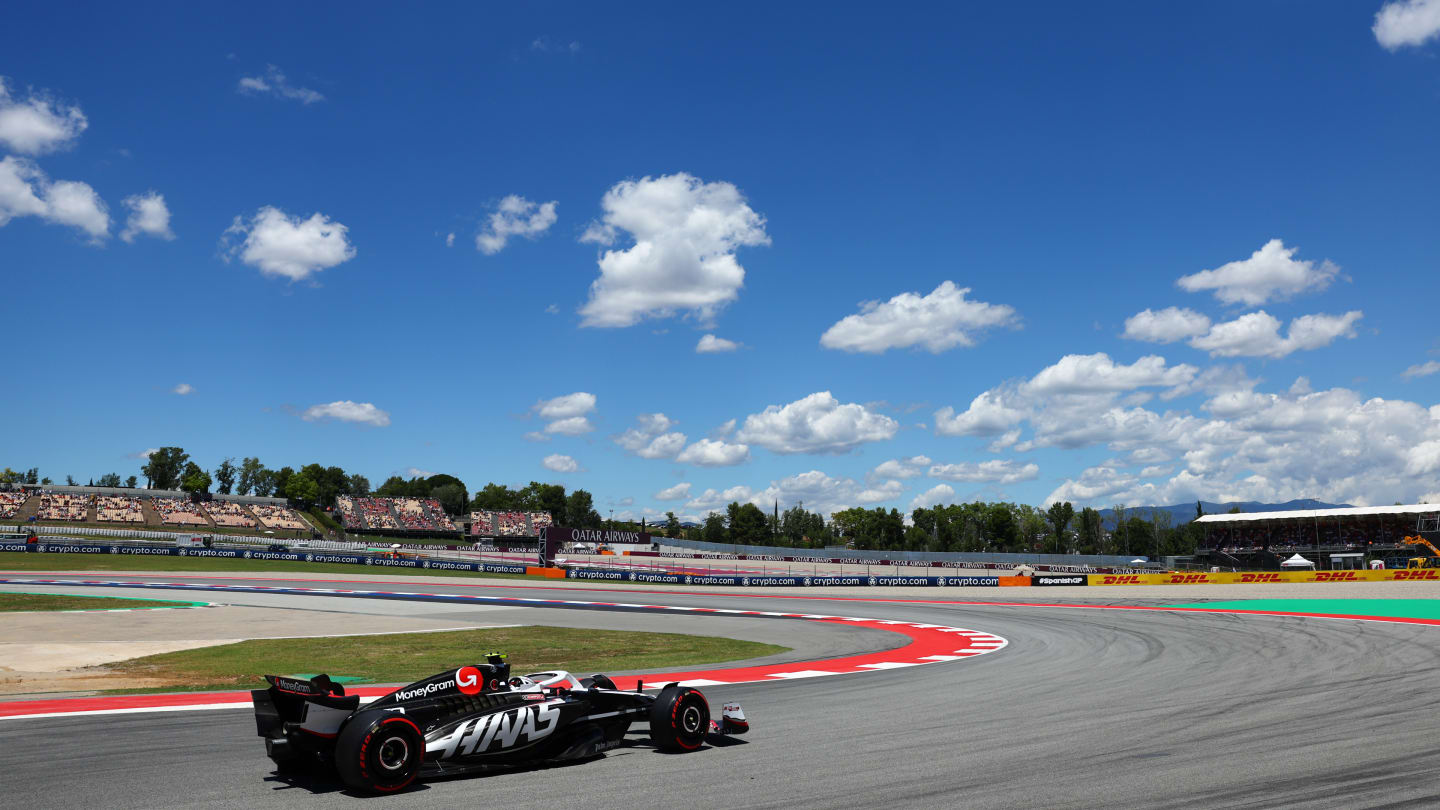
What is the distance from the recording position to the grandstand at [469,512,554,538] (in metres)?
149

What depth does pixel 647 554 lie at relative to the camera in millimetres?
91438

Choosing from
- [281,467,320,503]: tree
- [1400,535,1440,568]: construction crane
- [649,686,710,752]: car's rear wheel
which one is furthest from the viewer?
[281,467,320,503]: tree

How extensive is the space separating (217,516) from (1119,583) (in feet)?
369

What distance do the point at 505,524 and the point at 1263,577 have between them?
123345mm

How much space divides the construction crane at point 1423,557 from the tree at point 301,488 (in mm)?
186471

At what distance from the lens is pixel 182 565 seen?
55.7 metres

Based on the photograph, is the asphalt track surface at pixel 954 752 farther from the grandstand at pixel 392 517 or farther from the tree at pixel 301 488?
the tree at pixel 301 488

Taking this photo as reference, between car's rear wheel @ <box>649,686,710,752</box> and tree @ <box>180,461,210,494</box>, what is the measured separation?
209198 mm

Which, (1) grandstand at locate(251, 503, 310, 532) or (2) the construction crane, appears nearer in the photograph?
(2) the construction crane

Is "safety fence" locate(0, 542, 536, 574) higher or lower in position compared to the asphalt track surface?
lower

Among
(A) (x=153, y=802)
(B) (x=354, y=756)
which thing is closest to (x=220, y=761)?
(A) (x=153, y=802)

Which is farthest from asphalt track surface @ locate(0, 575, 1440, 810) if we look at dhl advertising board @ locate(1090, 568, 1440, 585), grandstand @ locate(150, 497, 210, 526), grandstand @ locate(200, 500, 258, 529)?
grandstand @ locate(200, 500, 258, 529)

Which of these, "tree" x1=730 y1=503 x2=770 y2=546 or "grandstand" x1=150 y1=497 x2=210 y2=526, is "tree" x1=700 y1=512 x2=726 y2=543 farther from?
"grandstand" x1=150 y1=497 x2=210 y2=526

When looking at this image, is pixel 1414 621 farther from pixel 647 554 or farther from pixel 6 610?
pixel 647 554
